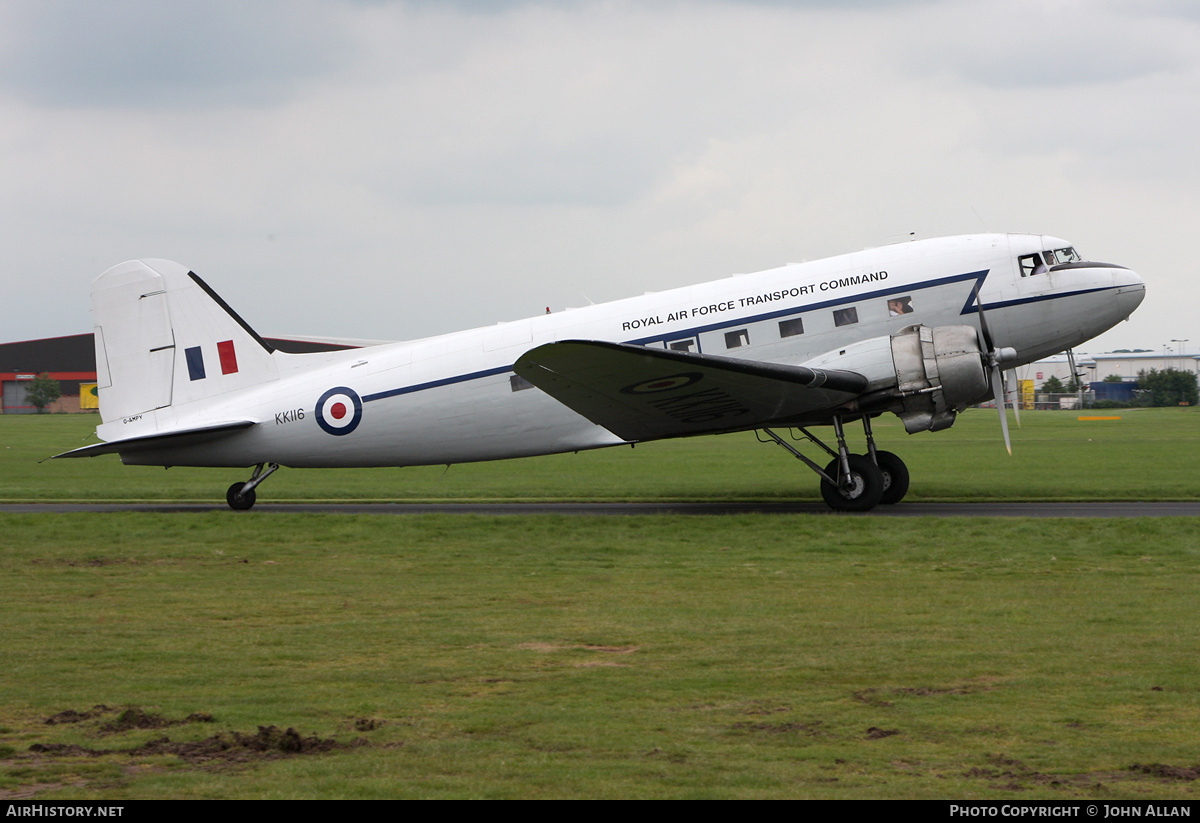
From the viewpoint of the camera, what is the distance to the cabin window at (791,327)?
693 inches

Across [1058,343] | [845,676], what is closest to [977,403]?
[1058,343]

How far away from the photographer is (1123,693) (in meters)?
6.78

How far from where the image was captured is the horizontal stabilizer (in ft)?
61.8

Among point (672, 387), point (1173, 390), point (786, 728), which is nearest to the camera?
point (786, 728)

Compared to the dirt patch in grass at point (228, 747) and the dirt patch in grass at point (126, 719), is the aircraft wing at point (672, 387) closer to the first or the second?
the dirt patch in grass at point (126, 719)

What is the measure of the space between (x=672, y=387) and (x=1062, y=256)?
6934mm

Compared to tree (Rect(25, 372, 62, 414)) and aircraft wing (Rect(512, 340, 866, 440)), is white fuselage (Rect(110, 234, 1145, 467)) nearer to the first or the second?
aircraft wing (Rect(512, 340, 866, 440))

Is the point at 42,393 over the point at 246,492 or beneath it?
over

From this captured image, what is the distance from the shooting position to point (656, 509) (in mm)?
19484

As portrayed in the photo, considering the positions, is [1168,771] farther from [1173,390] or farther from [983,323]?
[1173,390]

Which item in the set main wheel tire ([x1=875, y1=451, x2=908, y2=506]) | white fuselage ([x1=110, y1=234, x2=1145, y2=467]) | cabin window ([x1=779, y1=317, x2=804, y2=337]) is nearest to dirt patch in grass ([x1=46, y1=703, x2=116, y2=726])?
white fuselage ([x1=110, y1=234, x2=1145, y2=467])

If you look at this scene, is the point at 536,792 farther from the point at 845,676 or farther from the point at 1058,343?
the point at 1058,343

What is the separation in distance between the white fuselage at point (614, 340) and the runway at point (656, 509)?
1346 mm

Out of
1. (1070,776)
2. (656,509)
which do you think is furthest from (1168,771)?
(656,509)
